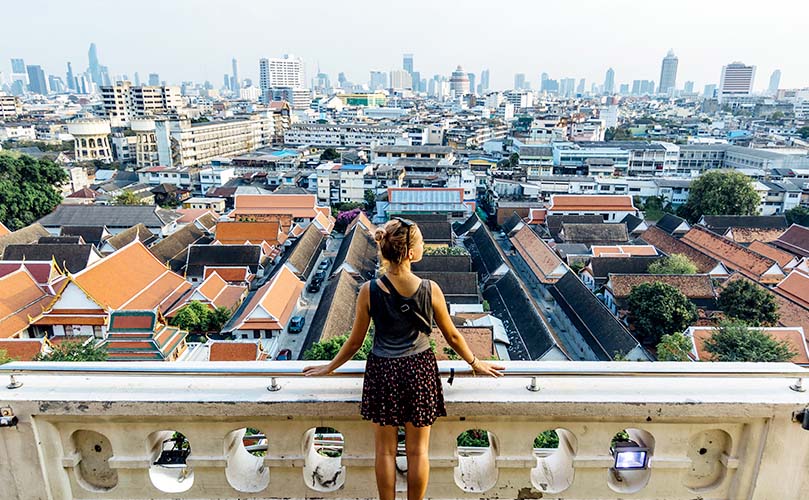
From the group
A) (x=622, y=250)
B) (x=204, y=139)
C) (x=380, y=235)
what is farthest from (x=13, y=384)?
(x=204, y=139)

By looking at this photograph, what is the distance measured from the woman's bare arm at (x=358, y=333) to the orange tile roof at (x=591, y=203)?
26974 millimetres

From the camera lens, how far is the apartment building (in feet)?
149

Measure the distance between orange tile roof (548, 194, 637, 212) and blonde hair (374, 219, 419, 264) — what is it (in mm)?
27003

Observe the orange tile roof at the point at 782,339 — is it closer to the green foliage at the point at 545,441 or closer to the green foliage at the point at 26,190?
the green foliage at the point at 545,441

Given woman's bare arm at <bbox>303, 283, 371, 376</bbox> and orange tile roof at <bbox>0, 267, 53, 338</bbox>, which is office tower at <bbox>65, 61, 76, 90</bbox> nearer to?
orange tile roof at <bbox>0, 267, 53, 338</bbox>

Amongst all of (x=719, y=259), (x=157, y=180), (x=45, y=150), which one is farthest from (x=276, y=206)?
(x=45, y=150)

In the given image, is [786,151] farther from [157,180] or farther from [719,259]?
[157,180]

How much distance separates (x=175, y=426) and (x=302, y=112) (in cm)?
8145

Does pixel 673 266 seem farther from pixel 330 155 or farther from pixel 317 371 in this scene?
pixel 330 155

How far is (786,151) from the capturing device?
43.3 metres

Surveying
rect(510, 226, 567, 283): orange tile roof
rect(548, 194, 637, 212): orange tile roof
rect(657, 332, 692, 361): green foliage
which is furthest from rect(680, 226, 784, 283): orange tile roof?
rect(657, 332, 692, 361): green foliage

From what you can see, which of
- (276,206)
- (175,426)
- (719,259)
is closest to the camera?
(175,426)

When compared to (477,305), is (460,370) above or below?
above

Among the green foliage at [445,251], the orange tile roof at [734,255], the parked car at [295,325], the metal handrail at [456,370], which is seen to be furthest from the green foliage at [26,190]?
the orange tile roof at [734,255]
